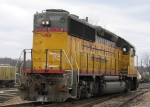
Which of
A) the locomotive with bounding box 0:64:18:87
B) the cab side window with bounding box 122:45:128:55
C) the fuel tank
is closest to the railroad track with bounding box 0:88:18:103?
the fuel tank

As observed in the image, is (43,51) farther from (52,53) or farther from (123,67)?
(123,67)

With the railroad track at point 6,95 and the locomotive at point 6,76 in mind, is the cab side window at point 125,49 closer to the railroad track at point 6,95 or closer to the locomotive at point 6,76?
the railroad track at point 6,95

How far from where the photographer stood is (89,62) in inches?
516

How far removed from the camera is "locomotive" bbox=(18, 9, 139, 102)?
1046 centimetres

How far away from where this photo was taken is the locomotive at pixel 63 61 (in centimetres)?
1046

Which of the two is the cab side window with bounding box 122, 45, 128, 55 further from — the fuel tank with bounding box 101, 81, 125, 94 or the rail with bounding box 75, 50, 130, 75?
the fuel tank with bounding box 101, 81, 125, 94

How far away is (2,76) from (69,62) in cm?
2300

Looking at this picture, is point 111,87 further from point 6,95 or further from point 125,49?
point 6,95

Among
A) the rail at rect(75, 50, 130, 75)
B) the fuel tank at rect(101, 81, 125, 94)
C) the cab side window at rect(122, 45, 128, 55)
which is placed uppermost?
the cab side window at rect(122, 45, 128, 55)

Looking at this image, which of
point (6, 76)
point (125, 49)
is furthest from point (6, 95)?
point (6, 76)

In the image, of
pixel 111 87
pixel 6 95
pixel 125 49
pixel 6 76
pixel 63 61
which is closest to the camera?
pixel 63 61

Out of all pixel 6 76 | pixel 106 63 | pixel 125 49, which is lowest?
pixel 6 76

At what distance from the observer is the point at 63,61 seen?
11078 mm

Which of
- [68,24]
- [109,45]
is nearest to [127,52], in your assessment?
[109,45]
